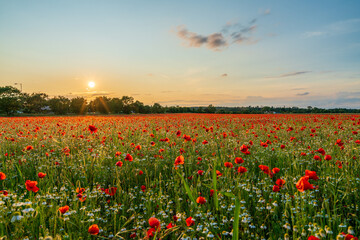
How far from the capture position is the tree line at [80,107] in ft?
214

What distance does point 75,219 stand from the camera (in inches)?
105

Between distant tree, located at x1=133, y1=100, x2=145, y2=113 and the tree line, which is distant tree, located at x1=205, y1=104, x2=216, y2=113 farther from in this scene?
distant tree, located at x1=133, y1=100, x2=145, y2=113

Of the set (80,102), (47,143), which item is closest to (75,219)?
(47,143)

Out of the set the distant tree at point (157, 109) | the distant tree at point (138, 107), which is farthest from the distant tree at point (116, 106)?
the distant tree at point (157, 109)

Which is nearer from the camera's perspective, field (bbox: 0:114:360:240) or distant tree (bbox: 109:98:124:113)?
field (bbox: 0:114:360:240)

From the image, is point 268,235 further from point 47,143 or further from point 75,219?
point 47,143

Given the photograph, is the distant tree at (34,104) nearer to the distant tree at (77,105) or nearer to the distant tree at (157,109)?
the distant tree at (77,105)

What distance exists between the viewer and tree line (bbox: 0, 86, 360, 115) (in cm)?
6531

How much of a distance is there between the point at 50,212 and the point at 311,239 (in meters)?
3.24

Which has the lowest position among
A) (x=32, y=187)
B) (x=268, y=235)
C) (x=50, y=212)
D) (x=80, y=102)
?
(x=268, y=235)

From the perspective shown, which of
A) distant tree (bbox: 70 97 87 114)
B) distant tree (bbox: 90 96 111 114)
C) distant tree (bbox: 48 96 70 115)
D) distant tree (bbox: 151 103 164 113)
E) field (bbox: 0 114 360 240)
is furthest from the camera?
distant tree (bbox: 151 103 164 113)

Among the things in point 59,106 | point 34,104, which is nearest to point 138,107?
point 59,106

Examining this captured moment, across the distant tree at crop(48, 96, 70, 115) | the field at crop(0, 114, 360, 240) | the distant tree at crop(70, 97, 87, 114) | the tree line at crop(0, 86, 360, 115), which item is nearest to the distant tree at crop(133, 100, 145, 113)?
the tree line at crop(0, 86, 360, 115)

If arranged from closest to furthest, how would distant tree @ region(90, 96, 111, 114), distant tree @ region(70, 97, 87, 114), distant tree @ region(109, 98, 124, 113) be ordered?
distant tree @ region(70, 97, 87, 114)
distant tree @ region(109, 98, 124, 113)
distant tree @ region(90, 96, 111, 114)
